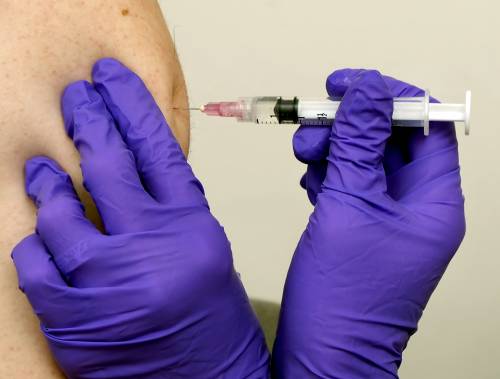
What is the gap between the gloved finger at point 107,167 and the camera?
88cm

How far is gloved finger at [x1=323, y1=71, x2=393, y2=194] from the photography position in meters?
0.95

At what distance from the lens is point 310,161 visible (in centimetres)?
106

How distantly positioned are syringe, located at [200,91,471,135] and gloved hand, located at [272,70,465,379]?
0.10ft

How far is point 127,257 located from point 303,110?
369mm

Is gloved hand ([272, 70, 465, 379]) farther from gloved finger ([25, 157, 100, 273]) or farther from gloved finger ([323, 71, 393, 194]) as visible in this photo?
gloved finger ([25, 157, 100, 273])

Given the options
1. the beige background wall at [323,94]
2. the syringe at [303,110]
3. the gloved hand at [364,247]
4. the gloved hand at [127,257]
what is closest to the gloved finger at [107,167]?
the gloved hand at [127,257]

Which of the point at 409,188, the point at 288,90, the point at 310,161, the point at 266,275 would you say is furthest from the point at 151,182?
the point at 266,275

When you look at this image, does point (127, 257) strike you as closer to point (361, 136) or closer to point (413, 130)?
point (361, 136)

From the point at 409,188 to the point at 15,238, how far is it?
2.02 ft

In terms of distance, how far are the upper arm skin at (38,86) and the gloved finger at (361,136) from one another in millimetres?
290

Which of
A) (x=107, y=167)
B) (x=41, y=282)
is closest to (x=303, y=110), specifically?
(x=107, y=167)

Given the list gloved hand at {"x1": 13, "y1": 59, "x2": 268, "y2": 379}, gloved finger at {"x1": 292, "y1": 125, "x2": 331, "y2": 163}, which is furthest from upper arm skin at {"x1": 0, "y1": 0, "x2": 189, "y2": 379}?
gloved finger at {"x1": 292, "y1": 125, "x2": 331, "y2": 163}

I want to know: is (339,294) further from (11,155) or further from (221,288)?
(11,155)

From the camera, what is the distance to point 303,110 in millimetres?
1012
